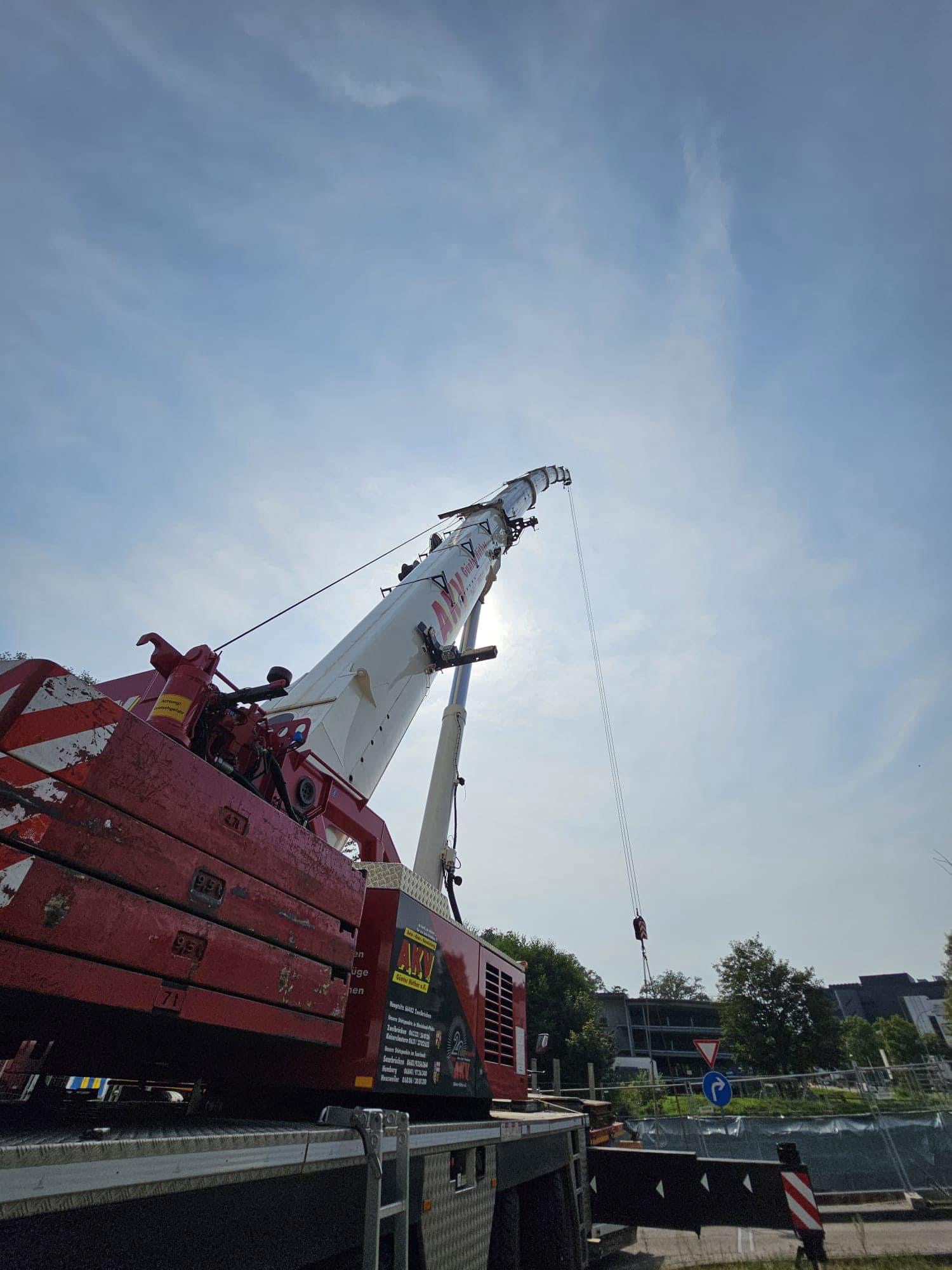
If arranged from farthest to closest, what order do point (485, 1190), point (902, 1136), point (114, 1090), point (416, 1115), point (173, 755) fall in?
point (902, 1136)
point (114, 1090)
point (416, 1115)
point (485, 1190)
point (173, 755)

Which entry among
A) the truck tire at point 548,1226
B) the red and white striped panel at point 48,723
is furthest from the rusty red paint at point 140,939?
the truck tire at point 548,1226

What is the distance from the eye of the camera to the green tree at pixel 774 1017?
29562mm

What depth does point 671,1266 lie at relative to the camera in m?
7.91

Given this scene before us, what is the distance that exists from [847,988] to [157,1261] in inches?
3605

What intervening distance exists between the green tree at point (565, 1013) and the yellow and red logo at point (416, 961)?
28.4 metres

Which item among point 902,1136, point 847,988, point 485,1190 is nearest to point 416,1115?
point 485,1190

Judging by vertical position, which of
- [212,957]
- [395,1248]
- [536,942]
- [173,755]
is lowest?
[395,1248]

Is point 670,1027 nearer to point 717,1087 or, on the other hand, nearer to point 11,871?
point 717,1087

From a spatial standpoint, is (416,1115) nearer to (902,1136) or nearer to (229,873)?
(229,873)

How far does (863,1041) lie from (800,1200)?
62516 millimetres

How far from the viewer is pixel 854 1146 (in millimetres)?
11383

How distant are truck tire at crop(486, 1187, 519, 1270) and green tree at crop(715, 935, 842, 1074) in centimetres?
3176

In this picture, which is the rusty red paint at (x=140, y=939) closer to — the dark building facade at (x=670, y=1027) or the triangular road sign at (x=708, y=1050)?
the triangular road sign at (x=708, y=1050)

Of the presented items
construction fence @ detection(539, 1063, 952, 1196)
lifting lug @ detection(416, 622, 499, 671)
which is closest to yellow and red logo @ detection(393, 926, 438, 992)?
lifting lug @ detection(416, 622, 499, 671)
